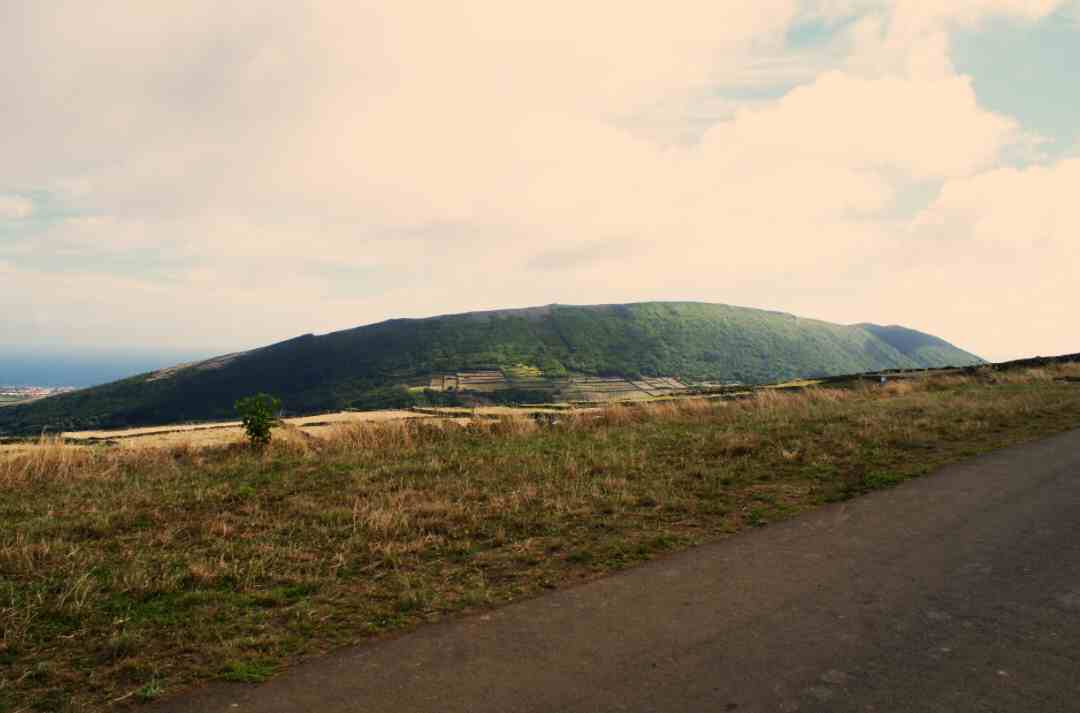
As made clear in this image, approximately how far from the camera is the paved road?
447 cm

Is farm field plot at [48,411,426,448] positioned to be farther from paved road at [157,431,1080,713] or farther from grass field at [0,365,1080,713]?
paved road at [157,431,1080,713]

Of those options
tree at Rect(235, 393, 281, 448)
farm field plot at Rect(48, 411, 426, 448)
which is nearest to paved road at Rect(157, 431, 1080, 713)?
tree at Rect(235, 393, 281, 448)

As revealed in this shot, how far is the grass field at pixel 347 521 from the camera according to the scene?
18.8 ft

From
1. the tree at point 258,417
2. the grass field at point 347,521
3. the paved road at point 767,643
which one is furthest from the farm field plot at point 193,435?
the paved road at point 767,643

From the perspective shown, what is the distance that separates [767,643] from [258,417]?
618 inches

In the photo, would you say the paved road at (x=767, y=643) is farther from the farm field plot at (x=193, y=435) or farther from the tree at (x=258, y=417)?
the farm field plot at (x=193, y=435)

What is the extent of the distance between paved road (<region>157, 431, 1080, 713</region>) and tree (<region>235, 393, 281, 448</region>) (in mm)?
13314

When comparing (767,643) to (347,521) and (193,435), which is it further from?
(193,435)

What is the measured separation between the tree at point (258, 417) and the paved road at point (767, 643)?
13.3 meters

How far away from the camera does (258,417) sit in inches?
694

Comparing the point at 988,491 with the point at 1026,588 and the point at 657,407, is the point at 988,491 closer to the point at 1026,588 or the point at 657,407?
A: the point at 1026,588

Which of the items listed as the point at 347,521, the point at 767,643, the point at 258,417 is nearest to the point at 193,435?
the point at 258,417

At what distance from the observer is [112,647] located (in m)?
5.59

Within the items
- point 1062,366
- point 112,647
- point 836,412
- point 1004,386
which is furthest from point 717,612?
point 1062,366
